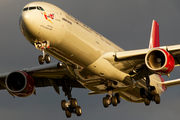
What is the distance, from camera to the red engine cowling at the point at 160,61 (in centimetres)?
2882

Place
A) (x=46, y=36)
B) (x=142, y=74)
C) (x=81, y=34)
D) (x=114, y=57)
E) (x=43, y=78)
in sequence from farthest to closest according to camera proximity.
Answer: (x=43, y=78), (x=142, y=74), (x=114, y=57), (x=81, y=34), (x=46, y=36)

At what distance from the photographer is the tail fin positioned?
45594mm

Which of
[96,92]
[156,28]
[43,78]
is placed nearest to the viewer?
[96,92]

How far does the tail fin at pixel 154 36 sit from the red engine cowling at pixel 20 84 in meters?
15.6

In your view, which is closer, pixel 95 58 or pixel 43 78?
pixel 95 58

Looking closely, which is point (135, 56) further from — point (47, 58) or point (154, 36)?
point (154, 36)

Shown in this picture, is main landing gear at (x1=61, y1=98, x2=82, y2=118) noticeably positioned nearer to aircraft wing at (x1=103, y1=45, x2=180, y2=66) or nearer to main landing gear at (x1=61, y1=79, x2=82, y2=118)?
main landing gear at (x1=61, y1=79, x2=82, y2=118)

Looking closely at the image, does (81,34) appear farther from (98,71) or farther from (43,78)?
(43,78)

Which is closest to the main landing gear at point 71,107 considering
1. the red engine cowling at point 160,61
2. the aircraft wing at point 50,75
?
the aircraft wing at point 50,75

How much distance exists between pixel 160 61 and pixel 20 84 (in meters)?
14.1

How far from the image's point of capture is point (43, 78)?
127 feet

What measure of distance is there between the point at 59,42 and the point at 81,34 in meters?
2.03

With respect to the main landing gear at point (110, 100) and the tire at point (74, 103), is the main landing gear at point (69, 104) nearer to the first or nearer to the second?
the tire at point (74, 103)

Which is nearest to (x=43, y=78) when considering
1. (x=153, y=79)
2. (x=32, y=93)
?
(x=32, y=93)
